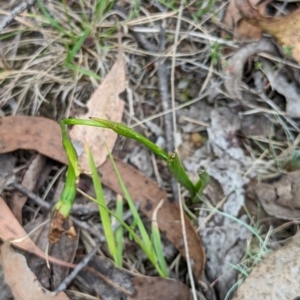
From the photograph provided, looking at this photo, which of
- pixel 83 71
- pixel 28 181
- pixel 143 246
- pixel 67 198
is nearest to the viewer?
pixel 67 198

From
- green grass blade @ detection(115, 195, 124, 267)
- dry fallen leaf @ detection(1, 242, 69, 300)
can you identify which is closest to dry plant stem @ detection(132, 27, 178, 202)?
green grass blade @ detection(115, 195, 124, 267)

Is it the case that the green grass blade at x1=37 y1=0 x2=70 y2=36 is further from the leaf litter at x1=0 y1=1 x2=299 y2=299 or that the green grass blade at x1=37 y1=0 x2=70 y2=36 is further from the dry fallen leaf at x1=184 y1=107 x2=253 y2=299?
the dry fallen leaf at x1=184 y1=107 x2=253 y2=299

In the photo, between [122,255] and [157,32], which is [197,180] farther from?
[157,32]

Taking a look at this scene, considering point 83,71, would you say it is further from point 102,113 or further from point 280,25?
point 280,25

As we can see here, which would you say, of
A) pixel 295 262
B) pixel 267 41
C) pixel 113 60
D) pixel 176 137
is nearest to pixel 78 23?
pixel 113 60

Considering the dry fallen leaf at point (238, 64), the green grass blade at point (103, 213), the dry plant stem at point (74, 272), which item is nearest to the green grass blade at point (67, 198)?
the green grass blade at point (103, 213)

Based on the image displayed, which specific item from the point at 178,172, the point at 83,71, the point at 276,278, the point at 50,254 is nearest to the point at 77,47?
the point at 83,71
